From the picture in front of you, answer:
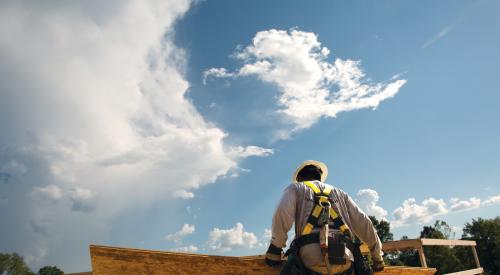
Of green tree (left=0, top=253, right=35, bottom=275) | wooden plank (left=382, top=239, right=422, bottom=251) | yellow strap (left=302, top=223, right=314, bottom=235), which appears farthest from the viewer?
green tree (left=0, top=253, right=35, bottom=275)

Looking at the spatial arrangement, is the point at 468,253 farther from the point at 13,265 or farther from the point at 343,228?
the point at 13,265

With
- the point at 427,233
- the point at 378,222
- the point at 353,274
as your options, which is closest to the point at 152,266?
the point at 353,274

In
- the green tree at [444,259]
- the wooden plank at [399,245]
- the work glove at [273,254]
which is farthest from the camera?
the green tree at [444,259]

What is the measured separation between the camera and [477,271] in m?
10.5

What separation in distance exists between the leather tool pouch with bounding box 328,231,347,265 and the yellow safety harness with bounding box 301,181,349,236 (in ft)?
0.69

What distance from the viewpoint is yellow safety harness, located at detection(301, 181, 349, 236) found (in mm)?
4105

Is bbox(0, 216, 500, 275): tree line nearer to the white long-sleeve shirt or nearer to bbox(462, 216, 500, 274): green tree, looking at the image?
bbox(462, 216, 500, 274): green tree

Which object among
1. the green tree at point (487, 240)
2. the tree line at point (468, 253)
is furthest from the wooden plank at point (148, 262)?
the green tree at point (487, 240)

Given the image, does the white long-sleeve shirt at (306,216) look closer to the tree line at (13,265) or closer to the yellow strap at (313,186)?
the yellow strap at (313,186)

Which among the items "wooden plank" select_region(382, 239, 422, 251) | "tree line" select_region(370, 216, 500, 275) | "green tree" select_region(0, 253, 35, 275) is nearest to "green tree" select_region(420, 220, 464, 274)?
"tree line" select_region(370, 216, 500, 275)

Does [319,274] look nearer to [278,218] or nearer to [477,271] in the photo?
[278,218]

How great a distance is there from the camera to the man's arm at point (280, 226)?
4.16m

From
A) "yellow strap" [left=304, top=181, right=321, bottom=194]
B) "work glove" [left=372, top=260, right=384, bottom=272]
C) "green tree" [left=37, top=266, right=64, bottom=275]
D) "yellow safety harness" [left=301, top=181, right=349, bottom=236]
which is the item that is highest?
"green tree" [left=37, top=266, right=64, bottom=275]

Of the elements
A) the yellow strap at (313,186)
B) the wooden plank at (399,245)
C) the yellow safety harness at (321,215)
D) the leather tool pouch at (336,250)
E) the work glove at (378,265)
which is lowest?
the work glove at (378,265)
